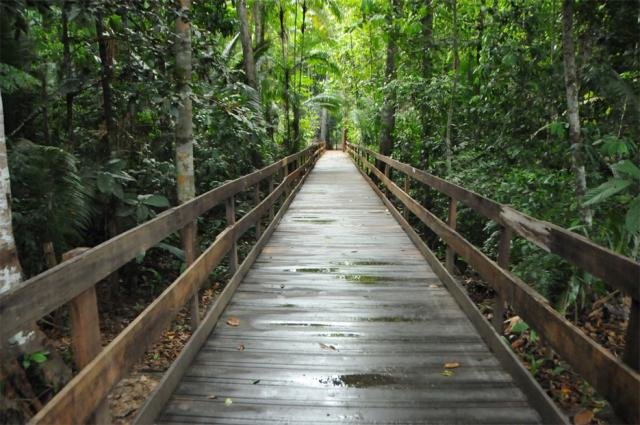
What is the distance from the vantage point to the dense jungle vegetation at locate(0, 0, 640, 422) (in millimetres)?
4246

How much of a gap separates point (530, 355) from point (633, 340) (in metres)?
2.37

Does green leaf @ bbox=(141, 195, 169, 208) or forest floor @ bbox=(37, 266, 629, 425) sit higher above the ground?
green leaf @ bbox=(141, 195, 169, 208)

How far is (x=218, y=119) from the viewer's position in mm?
8102

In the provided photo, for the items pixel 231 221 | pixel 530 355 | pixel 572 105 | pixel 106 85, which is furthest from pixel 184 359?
pixel 572 105

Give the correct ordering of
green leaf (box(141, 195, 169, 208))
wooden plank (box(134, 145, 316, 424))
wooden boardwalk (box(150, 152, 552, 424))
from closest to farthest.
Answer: wooden plank (box(134, 145, 316, 424)) → wooden boardwalk (box(150, 152, 552, 424)) → green leaf (box(141, 195, 169, 208))

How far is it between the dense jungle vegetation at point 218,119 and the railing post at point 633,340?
152 cm

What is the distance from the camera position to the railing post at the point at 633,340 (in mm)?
1746

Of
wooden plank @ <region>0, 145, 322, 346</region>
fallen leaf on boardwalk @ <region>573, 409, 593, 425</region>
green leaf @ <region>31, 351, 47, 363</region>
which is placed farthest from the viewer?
green leaf @ <region>31, 351, 47, 363</region>

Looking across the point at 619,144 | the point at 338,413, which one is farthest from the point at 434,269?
the point at 338,413

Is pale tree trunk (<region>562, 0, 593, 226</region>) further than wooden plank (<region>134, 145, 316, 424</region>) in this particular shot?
Yes

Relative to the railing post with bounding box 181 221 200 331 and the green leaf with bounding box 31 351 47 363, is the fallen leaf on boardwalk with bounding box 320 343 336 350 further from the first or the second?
the green leaf with bounding box 31 351 47 363

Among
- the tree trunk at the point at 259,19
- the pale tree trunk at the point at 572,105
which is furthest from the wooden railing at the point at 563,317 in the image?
the tree trunk at the point at 259,19

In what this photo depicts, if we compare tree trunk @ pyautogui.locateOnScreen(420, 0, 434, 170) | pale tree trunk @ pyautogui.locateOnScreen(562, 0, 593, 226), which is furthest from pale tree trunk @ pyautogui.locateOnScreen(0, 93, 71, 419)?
tree trunk @ pyautogui.locateOnScreen(420, 0, 434, 170)

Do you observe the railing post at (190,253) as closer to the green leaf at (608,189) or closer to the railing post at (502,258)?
the railing post at (502,258)
